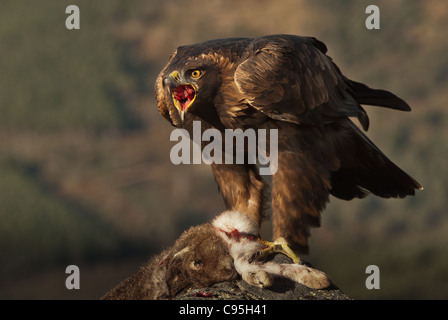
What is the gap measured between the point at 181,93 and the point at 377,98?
1.98 m

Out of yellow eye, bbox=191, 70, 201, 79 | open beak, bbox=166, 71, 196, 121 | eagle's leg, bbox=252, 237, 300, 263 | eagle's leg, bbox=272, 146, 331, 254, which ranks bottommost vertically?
eagle's leg, bbox=252, 237, 300, 263

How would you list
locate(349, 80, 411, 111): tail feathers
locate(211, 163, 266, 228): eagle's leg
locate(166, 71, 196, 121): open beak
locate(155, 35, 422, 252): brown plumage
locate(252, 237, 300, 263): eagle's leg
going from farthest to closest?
1. locate(349, 80, 411, 111): tail feathers
2. locate(211, 163, 266, 228): eagle's leg
3. locate(155, 35, 422, 252): brown plumage
4. locate(166, 71, 196, 121): open beak
5. locate(252, 237, 300, 263): eagle's leg

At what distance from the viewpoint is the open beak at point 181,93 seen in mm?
5211

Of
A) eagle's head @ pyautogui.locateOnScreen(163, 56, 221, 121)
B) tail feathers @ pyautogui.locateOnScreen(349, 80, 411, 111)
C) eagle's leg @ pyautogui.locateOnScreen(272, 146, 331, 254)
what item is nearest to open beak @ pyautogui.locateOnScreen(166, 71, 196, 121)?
eagle's head @ pyautogui.locateOnScreen(163, 56, 221, 121)

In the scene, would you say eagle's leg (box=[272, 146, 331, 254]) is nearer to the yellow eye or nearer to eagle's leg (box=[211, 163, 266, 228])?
eagle's leg (box=[211, 163, 266, 228])

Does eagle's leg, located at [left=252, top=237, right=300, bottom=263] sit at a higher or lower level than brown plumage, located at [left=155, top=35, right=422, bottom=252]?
lower

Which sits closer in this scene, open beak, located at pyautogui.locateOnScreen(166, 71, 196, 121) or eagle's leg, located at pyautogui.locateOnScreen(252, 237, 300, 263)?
eagle's leg, located at pyautogui.locateOnScreen(252, 237, 300, 263)

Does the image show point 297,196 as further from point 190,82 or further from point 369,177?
point 190,82

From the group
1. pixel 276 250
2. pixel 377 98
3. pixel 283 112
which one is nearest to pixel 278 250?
pixel 276 250

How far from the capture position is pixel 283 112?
5.54 metres

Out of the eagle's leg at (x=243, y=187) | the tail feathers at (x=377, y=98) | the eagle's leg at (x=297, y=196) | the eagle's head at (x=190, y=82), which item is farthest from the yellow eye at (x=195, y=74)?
the tail feathers at (x=377, y=98)

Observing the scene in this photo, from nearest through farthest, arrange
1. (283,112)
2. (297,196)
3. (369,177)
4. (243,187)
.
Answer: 1. (283,112)
2. (297,196)
3. (243,187)
4. (369,177)

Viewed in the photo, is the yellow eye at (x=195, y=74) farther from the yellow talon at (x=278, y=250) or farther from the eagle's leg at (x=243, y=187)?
the yellow talon at (x=278, y=250)

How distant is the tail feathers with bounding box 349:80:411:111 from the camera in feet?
20.8
